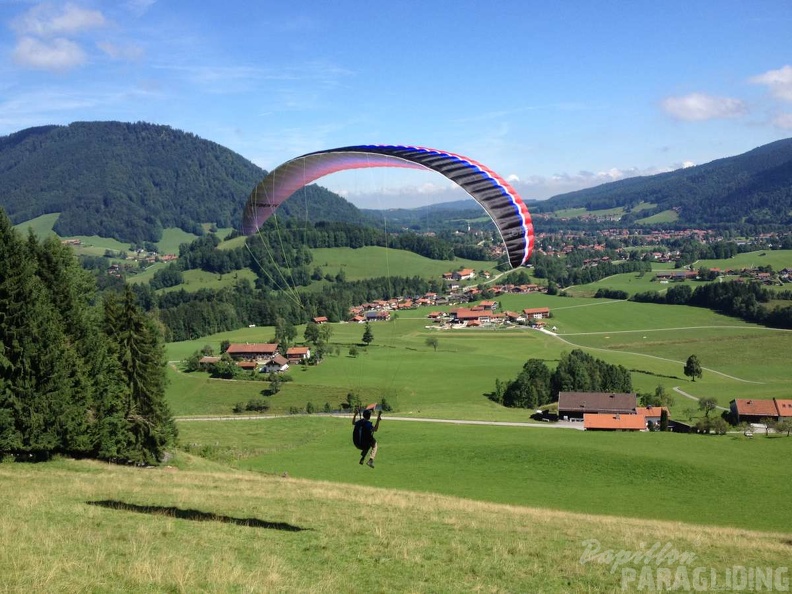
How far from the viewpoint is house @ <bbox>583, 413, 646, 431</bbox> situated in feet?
163

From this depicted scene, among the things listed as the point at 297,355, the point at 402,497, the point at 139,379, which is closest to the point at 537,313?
the point at 297,355

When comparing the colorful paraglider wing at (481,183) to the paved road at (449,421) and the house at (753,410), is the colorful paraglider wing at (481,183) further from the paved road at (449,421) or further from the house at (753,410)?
the house at (753,410)

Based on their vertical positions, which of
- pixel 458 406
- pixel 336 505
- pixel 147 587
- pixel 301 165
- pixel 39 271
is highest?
pixel 301 165

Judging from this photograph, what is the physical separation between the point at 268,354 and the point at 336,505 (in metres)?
64.9

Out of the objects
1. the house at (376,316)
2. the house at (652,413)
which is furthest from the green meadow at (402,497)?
the house at (376,316)

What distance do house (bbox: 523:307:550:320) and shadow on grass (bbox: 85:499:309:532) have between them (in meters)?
102

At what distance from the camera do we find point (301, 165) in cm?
1992

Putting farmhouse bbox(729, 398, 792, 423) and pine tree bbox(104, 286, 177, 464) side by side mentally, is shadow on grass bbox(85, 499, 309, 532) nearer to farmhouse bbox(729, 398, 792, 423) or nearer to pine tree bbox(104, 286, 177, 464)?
pine tree bbox(104, 286, 177, 464)

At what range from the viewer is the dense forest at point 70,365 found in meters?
19.7

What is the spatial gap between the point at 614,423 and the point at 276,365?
3957 cm

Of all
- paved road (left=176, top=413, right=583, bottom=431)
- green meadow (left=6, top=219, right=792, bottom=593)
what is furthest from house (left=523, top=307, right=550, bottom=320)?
paved road (left=176, top=413, right=583, bottom=431)

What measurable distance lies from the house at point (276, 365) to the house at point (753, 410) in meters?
44.9

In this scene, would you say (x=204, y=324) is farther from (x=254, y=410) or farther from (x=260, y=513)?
(x=260, y=513)

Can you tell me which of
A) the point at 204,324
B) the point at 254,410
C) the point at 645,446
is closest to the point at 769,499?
the point at 645,446
